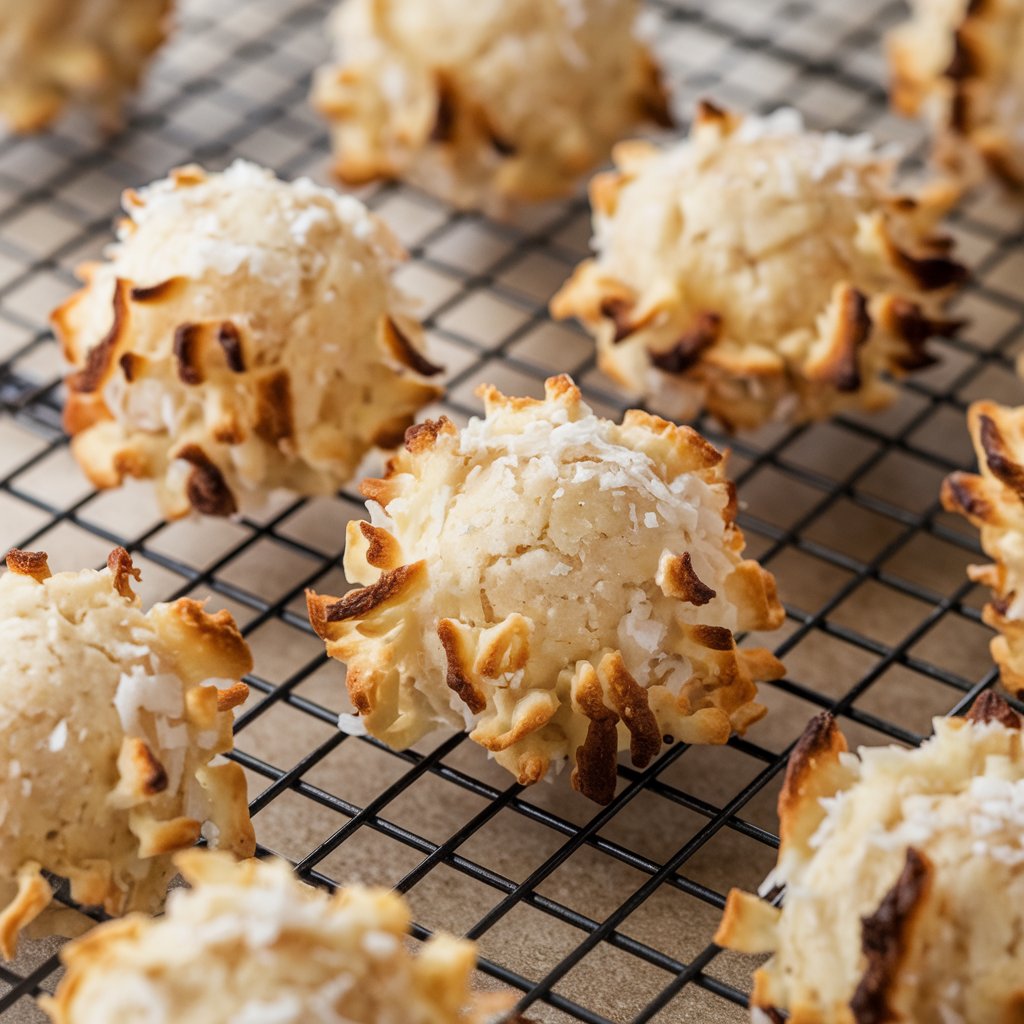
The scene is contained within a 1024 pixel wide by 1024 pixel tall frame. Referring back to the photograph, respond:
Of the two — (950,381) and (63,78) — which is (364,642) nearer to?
(950,381)

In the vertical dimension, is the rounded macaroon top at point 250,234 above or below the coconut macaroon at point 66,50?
above

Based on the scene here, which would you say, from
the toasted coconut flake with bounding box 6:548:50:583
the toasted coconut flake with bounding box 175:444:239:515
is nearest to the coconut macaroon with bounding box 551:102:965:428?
the toasted coconut flake with bounding box 175:444:239:515

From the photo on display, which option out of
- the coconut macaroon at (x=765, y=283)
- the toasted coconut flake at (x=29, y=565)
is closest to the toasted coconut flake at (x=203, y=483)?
the toasted coconut flake at (x=29, y=565)

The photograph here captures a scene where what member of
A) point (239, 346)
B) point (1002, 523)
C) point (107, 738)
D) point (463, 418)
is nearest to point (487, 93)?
point (463, 418)

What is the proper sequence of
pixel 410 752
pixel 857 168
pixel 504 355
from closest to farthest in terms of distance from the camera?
1. pixel 410 752
2. pixel 857 168
3. pixel 504 355

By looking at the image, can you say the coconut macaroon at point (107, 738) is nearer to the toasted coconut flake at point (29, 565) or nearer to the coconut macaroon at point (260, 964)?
the toasted coconut flake at point (29, 565)

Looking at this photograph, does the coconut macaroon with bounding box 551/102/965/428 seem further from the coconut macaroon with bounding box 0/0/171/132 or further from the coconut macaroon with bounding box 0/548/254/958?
the coconut macaroon with bounding box 0/0/171/132

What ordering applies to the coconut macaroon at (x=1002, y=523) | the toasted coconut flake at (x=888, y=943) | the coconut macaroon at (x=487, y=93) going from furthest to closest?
the coconut macaroon at (x=487, y=93), the coconut macaroon at (x=1002, y=523), the toasted coconut flake at (x=888, y=943)

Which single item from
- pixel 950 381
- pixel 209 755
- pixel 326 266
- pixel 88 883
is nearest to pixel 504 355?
pixel 326 266
